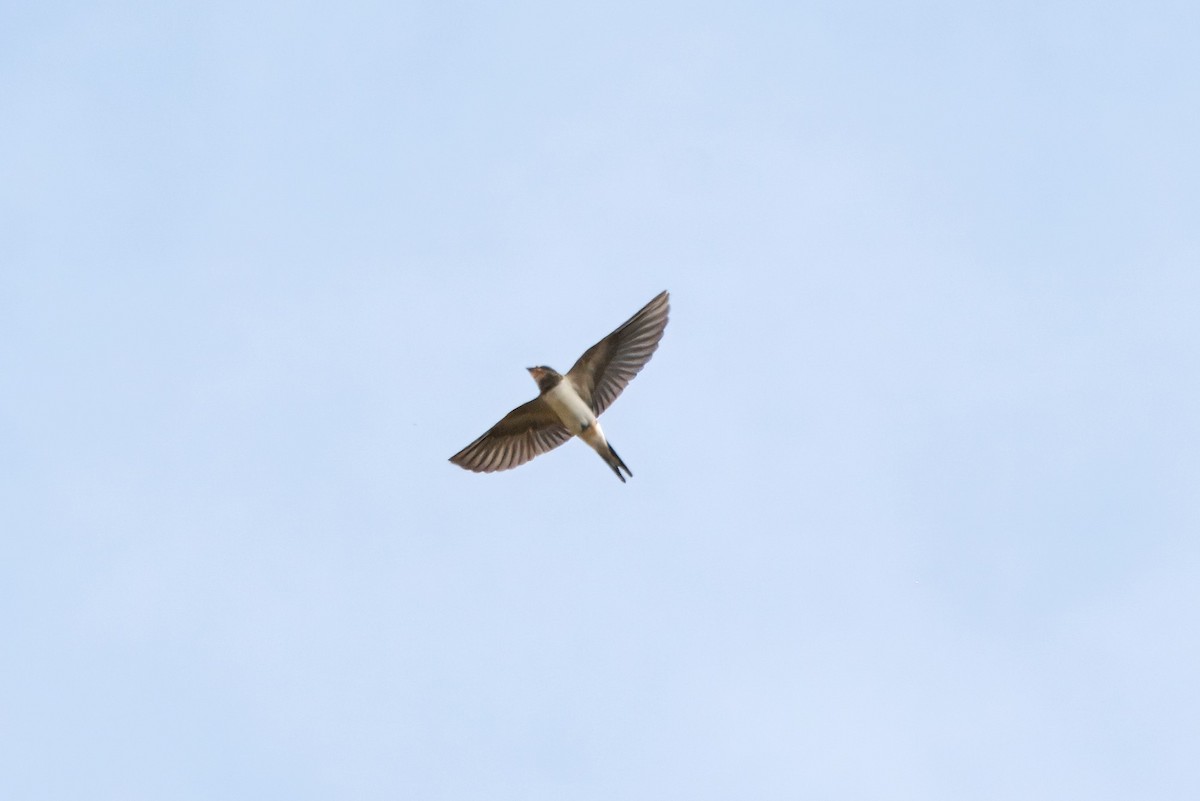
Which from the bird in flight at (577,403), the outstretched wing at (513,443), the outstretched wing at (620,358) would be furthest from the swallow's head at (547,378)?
the outstretched wing at (513,443)

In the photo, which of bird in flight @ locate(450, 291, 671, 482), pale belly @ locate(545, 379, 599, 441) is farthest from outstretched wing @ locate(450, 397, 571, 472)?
pale belly @ locate(545, 379, 599, 441)

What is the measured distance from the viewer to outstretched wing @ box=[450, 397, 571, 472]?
18.7m

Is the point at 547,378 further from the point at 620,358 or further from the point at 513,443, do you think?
the point at 513,443

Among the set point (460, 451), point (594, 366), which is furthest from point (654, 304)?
point (460, 451)

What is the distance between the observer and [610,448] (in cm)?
1805

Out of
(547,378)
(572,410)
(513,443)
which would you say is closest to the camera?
(572,410)

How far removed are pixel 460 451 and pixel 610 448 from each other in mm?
1782

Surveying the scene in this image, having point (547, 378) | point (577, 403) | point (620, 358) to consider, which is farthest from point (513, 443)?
point (620, 358)

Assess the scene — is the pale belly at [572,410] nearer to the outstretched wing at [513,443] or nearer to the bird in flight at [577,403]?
the bird in flight at [577,403]

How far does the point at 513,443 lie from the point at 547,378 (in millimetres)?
1076

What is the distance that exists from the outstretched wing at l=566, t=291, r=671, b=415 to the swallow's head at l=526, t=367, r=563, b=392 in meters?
0.25

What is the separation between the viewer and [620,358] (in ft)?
60.6

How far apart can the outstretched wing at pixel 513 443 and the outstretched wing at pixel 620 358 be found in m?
0.50

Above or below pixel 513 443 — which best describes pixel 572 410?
below
